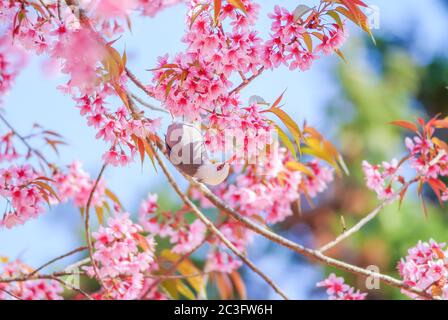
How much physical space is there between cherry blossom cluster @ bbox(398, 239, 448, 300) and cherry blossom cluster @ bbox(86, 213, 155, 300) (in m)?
0.63

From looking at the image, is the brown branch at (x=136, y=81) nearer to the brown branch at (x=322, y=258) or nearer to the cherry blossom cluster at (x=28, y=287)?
the brown branch at (x=322, y=258)

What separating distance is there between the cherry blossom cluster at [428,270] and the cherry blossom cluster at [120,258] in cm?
63

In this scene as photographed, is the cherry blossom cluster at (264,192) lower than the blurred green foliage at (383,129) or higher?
lower

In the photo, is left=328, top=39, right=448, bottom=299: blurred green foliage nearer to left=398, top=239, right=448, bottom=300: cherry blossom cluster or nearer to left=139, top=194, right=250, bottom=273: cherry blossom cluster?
left=139, top=194, right=250, bottom=273: cherry blossom cluster

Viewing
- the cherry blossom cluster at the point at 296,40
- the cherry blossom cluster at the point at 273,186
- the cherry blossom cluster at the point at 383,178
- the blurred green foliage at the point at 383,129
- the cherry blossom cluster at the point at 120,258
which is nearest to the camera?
the cherry blossom cluster at the point at 296,40

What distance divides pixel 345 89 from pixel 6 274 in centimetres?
597

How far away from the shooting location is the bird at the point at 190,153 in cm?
124

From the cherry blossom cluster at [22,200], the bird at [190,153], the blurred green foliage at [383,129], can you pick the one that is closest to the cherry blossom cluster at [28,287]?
the cherry blossom cluster at [22,200]

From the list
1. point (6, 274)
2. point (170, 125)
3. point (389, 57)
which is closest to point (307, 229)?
point (389, 57)

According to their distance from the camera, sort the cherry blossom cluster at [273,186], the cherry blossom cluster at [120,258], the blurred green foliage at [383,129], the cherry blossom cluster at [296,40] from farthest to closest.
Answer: the blurred green foliage at [383,129], the cherry blossom cluster at [273,186], the cherry blossom cluster at [120,258], the cherry blossom cluster at [296,40]

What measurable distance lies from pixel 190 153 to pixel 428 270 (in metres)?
0.63

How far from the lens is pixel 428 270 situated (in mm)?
1436

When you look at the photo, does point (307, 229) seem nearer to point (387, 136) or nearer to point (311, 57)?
point (387, 136)

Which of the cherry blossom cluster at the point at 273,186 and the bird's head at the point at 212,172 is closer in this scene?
the bird's head at the point at 212,172
